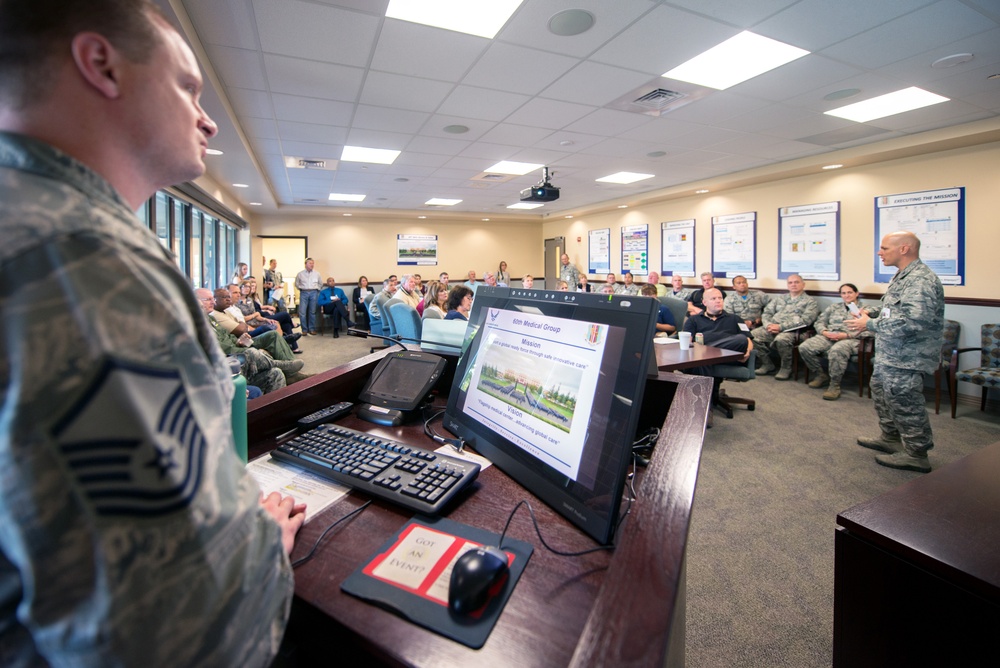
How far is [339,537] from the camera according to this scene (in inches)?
29.5

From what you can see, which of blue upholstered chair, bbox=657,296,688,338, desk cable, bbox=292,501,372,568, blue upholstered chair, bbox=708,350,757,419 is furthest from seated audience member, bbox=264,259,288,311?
desk cable, bbox=292,501,372,568

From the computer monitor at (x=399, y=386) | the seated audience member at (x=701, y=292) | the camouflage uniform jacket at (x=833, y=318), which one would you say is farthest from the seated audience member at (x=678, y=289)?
the computer monitor at (x=399, y=386)

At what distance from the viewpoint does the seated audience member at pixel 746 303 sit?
21.4ft

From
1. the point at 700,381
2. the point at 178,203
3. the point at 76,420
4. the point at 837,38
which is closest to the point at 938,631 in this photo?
the point at 700,381

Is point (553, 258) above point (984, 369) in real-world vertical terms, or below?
above

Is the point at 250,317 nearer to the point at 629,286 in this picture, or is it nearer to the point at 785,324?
the point at 629,286

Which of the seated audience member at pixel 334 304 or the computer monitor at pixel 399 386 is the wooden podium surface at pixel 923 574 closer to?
the computer monitor at pixel 399 386

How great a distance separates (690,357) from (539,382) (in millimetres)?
2815

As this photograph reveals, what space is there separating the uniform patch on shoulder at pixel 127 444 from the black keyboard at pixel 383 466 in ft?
1.48

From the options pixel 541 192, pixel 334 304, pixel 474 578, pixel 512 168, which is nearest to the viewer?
pixel 474 578

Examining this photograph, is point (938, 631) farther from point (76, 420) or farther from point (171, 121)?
point (171, 121)

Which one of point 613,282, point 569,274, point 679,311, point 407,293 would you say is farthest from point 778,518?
point 569,274

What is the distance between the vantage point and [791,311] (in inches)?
237

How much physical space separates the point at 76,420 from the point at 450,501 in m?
0.57
